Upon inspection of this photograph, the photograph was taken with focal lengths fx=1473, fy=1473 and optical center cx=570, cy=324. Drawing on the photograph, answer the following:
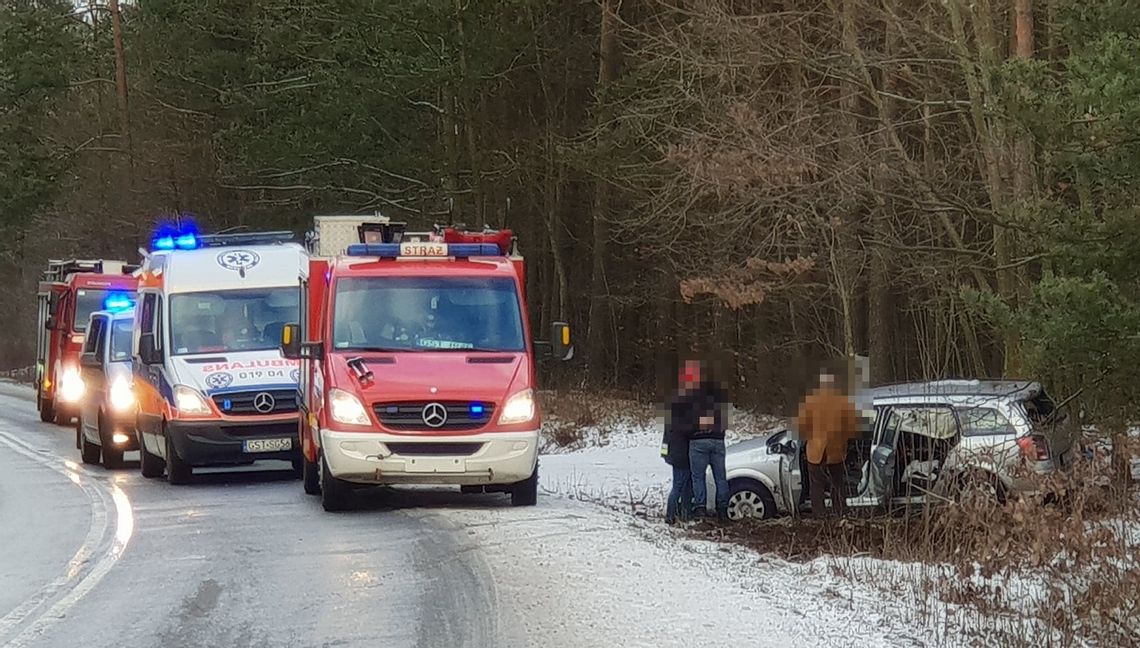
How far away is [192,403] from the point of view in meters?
16.5

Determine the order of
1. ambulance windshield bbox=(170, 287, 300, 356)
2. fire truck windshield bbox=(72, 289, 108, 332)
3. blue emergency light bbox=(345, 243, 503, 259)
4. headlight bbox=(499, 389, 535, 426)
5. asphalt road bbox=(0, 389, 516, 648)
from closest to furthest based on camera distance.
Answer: asphalt road bbox=(0, 389, 516, 648)
headlight bbox=(499, 389, 535, 426)
blue emergency light bbox=(345, 243, 503, 259)
ambulance windshield bbox=(170, 287, 300, 356)
fire truck windshield bbox=(72, 289, 108, 332)

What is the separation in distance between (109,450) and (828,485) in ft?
36.5

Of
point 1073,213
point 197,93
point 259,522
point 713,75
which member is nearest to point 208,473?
point 259,522

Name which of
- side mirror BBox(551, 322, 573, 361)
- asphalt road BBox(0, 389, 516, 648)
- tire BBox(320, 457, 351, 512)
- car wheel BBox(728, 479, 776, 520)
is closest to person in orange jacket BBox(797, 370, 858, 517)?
car wheel BBox(728, 479, 776, 520)

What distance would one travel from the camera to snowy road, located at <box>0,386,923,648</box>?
852cm

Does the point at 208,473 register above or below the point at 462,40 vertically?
below

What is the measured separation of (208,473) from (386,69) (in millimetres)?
15525

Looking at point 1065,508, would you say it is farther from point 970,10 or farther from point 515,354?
point 970,10

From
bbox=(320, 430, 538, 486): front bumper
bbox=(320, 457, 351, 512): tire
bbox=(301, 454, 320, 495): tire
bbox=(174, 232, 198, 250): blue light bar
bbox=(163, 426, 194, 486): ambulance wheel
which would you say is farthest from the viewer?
bbox=(174, 232, 198, 250): blue light bar

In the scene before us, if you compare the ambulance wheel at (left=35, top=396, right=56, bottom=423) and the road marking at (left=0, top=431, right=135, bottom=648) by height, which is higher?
the ambulance wheel at (left=35, top=396, right=56, bottom=423)

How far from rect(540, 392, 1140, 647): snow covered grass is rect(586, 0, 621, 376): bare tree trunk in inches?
847

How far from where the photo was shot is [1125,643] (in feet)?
27.4

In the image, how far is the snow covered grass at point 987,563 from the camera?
8.68m

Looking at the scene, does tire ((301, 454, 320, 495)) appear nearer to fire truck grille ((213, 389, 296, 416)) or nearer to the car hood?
fire truck grille ((213, 389, 296, 416))
